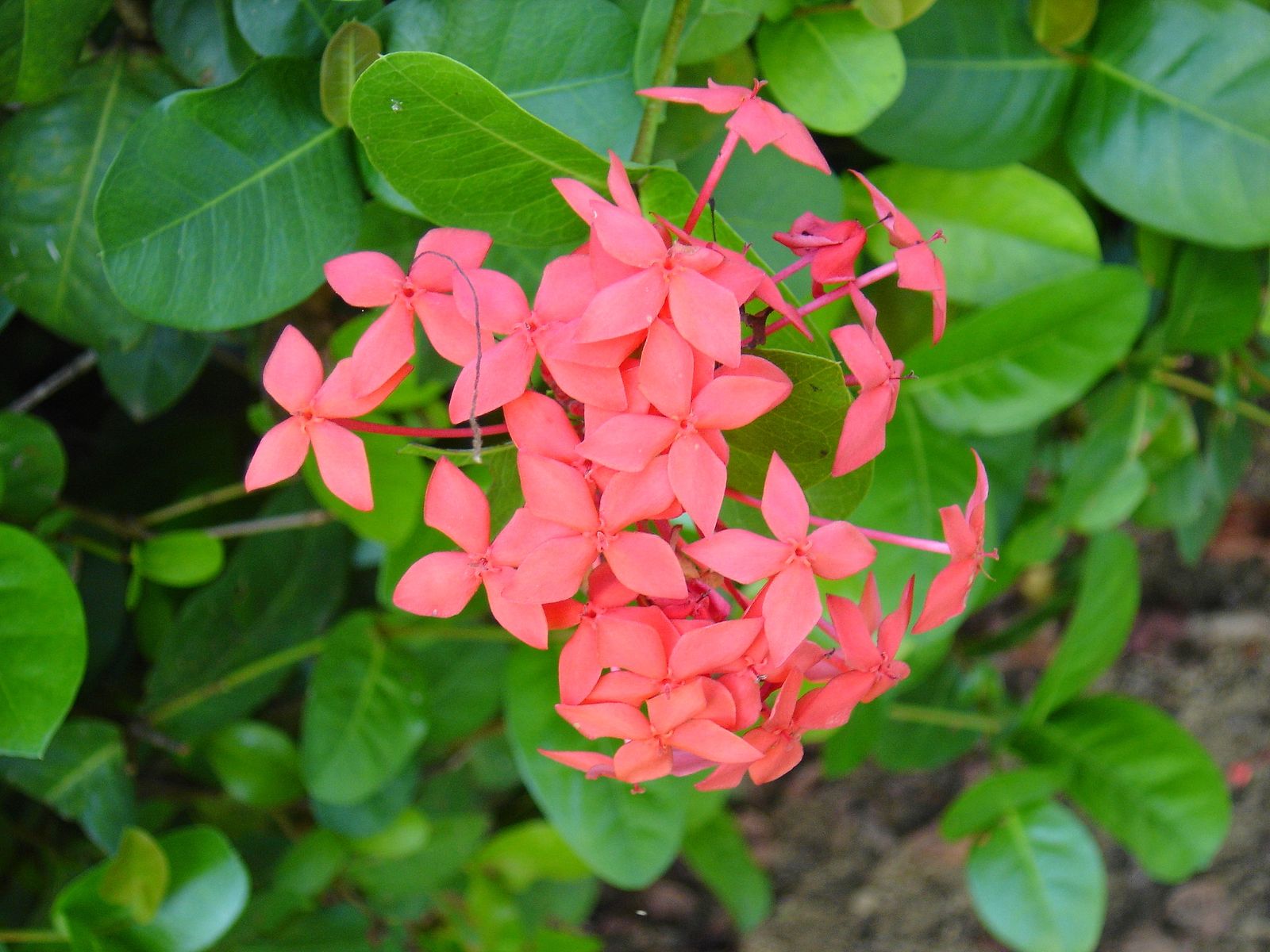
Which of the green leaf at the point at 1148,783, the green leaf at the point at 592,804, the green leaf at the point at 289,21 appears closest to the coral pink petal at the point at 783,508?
the green leaf at the point at 289,21

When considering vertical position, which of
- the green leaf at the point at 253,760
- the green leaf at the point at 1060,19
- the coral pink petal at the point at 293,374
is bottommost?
the green leaf at the point at 253,760

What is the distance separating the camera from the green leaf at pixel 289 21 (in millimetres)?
639

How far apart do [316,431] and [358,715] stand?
56cm

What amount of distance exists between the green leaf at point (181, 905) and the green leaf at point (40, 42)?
1.91ft

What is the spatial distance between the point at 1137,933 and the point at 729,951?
25.6 inches

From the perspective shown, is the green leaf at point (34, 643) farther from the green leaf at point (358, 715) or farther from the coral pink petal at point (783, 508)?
the coral pink petal at point (783, 508)

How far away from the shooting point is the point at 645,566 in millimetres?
458

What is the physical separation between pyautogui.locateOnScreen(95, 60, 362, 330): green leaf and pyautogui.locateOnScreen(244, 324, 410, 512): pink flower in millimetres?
145

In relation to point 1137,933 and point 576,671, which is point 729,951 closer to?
point 1137,933

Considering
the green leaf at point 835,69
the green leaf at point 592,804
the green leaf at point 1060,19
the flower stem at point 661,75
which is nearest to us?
the flower stem at point 661,75

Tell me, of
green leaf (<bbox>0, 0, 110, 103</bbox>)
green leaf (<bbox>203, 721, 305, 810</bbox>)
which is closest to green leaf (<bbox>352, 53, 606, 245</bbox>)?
green leaf (<bbox>0, 0, 110, 103</bbox>)

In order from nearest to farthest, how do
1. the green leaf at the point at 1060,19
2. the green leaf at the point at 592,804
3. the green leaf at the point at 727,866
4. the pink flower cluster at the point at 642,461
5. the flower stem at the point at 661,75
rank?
the pink flower cluster at the point at 642,461, the flower stem at the point at 661,75, the green leaf at the point at 1060,19, the green leaf at the point at 592,804, the green leaf at the point at 727,866

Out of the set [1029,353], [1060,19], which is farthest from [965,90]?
[1029,353]

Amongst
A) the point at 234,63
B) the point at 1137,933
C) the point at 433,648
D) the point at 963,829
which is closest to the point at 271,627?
the point at 433,648
